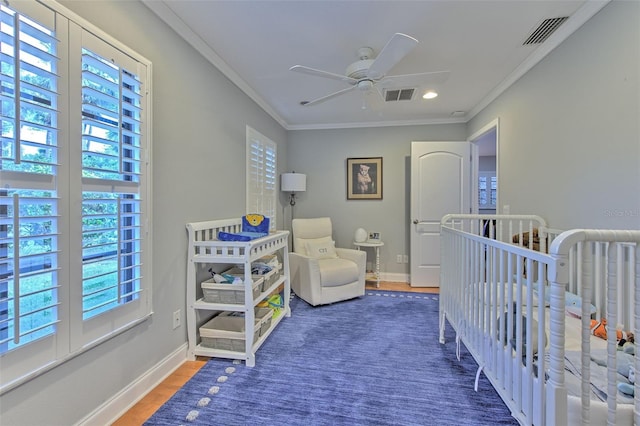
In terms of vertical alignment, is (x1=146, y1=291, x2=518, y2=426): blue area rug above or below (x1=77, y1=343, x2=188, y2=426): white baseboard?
below

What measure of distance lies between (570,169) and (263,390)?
2.51 metres

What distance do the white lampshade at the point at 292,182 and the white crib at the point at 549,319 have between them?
8.45 feet

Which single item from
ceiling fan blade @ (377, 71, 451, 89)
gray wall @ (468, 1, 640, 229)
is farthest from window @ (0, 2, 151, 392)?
gray wall @ (468, 1, 640, 229)

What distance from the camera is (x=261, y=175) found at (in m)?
3.45

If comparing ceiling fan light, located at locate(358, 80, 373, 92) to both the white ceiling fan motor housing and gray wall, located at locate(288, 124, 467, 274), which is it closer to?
the white ceiling fan motor housing

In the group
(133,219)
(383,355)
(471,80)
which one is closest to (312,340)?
(383,355)

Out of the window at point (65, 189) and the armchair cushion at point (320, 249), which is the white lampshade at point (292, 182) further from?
the window at point (65, 189)

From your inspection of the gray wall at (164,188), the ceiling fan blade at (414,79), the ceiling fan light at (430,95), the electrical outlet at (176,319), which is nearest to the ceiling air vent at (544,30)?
the ceiling fan blade at (414,79)

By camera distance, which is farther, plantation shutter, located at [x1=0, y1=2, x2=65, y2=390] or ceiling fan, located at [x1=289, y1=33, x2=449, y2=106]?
ceiling fan, located at [x1=289, y1=33, x2=449, y2=106]

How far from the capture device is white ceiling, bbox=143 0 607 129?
1771 millimetres

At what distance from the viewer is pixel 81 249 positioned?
1291mm

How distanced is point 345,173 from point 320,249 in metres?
1.35

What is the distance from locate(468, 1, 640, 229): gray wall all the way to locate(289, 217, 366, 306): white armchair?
1.80 metres

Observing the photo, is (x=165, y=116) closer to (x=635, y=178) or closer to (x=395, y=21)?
(x=395, y=21)
